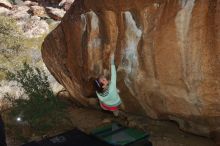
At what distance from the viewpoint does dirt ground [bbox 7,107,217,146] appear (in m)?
7.73

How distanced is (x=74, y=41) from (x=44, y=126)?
2.23m

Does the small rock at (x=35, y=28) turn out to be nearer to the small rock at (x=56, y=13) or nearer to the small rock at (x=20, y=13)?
the small rock at (x=20, y=13)

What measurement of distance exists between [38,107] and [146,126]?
8.96 feet

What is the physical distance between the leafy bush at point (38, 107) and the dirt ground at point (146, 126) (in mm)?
446

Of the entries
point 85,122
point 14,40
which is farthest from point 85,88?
point 14,40

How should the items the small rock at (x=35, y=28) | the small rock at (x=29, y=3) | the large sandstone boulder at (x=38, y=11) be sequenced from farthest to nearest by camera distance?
1. the small rock at (x=29, y=3)
2. the large sandstone boulder at (x=38, y=11)
3. the small rock at (x=35, y=28)

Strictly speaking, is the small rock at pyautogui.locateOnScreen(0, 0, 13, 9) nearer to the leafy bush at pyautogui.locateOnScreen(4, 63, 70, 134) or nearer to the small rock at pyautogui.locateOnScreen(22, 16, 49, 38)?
the small rock at pyautogui.locateOnScreen(22, 16, 49, 38)

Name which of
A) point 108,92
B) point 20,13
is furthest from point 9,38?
point 108,92

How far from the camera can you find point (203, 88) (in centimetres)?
646

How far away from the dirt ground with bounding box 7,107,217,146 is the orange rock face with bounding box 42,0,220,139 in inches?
9.0

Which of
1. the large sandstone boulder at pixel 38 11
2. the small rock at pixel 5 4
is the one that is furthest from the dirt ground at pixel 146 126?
the small rock at pixel 5 4

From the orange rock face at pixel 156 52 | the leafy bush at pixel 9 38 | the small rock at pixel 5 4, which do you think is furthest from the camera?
the small rock at pixel 5 4

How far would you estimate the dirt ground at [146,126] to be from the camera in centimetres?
773

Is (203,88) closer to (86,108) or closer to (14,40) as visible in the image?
(86,108)
